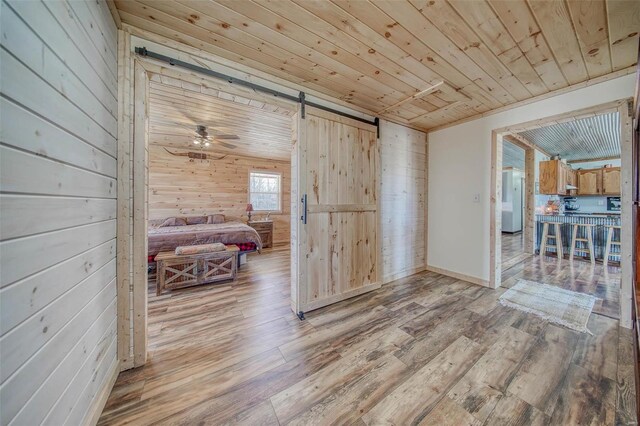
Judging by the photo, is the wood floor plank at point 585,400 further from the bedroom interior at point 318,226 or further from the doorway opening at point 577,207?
the doorway opening at point 577,207

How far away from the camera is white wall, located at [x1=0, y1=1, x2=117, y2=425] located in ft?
2.24

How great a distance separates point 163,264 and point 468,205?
4477 mm

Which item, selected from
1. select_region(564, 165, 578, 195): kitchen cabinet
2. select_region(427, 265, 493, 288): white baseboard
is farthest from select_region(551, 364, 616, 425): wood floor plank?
select_region(564, 165, 578, 195): kitchen cabinet

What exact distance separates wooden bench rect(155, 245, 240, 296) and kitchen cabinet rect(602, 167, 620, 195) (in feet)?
28.8

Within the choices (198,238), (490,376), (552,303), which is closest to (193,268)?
(198,238)

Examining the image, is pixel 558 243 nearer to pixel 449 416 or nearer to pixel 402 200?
pixel 402 200

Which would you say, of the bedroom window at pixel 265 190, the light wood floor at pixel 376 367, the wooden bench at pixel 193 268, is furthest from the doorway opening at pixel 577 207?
the bedroom window at pixel 265 190

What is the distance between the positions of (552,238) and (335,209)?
5522 millimetres

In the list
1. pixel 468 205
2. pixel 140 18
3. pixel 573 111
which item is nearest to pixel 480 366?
pixel 468 205

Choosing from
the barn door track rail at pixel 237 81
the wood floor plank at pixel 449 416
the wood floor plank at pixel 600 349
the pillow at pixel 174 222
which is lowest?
the wood floor plank at pixel 449 416

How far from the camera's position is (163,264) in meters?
2.98

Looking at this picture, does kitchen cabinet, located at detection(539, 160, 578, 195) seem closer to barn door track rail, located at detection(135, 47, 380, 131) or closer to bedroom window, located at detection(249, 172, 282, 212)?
barn door track rail, located at detection(135, 47, 380, 131)

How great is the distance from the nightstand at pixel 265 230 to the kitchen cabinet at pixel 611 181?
851 cm

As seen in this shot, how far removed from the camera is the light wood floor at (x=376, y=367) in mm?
1298
